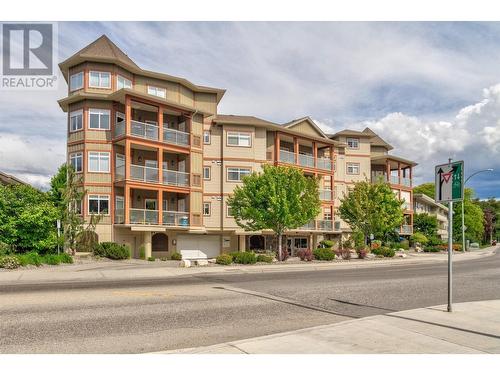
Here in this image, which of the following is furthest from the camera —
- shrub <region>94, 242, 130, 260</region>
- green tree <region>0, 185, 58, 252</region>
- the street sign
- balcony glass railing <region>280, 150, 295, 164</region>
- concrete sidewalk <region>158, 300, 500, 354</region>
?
balcony glass railing <region>280, 150, 295, 164</region>

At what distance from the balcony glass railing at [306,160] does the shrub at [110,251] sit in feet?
63.5

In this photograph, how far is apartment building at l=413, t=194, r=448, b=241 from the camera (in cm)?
7106

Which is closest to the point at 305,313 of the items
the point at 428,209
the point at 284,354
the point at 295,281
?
the point at 284,354

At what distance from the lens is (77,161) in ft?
111

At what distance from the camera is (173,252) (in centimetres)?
3553

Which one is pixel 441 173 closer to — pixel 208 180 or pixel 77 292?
pixel 77 292

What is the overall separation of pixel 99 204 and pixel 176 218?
592 cm

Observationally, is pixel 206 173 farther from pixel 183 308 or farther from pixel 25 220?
pixel 183 308

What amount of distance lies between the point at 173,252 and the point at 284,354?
1167 inches

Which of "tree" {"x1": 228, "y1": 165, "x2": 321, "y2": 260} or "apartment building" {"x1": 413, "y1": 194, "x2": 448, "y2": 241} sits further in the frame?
"apartment building" {"x1": 413, "y1": 194, "x2": 448, "y2": 241}

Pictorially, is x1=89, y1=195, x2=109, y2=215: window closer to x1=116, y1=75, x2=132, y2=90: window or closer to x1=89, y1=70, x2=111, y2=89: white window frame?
x1=89, y1=70, x2=111, y2=89: white window frame

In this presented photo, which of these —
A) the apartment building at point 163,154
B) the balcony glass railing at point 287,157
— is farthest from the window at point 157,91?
the balcony glass railing at point 287,157

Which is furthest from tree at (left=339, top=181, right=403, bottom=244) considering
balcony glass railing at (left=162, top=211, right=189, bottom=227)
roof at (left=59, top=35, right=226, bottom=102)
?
roof at (left=59, top=35, right=226, bottom=102)

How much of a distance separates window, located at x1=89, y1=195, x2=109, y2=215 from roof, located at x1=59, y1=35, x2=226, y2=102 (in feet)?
33.5
